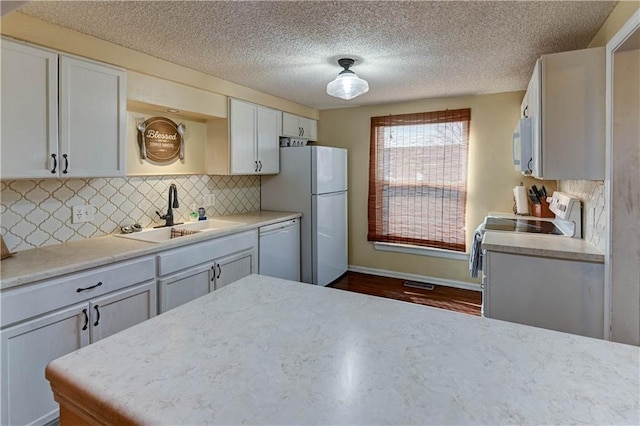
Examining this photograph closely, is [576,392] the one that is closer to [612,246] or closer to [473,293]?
[612,246]

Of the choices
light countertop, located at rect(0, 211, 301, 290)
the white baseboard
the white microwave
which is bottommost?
the white baseboard

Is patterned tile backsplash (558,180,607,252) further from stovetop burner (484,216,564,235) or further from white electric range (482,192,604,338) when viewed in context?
stovetop burner (484,216,564,235)

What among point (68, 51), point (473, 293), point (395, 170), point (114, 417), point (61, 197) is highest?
point (68, 51)

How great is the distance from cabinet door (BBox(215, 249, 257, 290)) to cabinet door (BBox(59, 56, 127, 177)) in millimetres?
1035

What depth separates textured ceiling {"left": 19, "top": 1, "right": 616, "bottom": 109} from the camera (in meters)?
1.80

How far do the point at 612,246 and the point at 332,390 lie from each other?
1.81 m

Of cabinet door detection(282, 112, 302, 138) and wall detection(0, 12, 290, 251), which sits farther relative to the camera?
cabinet door detection(282, 112, 302, 138)

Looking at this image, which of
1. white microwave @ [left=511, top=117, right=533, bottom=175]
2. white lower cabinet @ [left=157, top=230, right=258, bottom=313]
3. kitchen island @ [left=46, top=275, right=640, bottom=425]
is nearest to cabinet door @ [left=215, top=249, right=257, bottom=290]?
white lower cabinet @ [left=157, top=230, right=258, bottom=313]

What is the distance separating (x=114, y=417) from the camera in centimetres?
68

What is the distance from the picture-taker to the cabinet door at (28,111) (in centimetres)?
178

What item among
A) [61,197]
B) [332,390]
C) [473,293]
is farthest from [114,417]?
[473,293]

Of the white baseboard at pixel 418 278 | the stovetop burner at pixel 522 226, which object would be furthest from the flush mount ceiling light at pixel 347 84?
the white baseboard at pixel 418 278

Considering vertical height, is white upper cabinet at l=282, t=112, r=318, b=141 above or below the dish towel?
above

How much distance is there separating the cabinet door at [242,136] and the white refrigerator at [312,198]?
0.49 m
